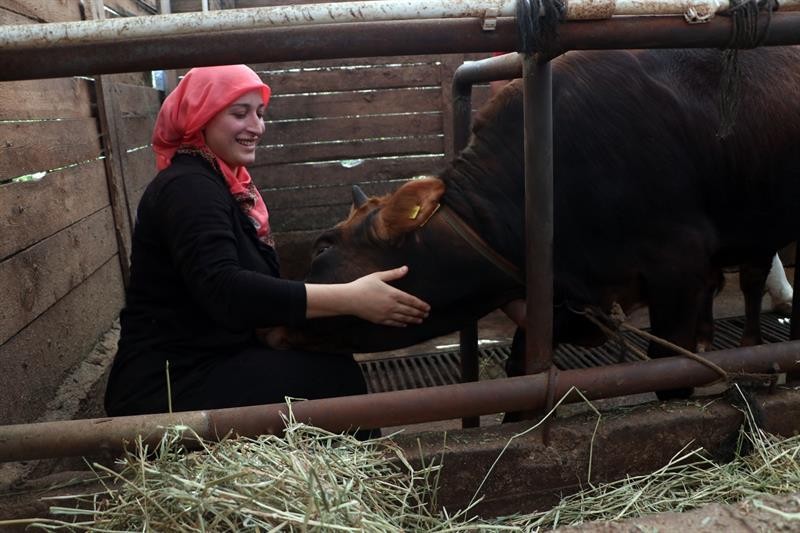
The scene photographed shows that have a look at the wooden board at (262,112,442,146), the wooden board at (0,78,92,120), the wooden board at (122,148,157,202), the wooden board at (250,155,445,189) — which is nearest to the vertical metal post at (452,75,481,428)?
the wooden board at (0,78,92,120)

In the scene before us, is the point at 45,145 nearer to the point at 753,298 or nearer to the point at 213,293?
the point at 213,293

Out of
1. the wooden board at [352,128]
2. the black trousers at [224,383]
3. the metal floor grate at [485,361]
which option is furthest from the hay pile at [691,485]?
the wooden board at [352,128]

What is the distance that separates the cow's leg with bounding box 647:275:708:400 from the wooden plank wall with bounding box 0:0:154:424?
237 centimetres

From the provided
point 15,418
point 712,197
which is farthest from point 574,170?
point 15,418

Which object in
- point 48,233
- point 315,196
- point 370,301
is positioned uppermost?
point 48,233

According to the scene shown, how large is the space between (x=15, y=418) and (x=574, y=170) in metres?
2.22

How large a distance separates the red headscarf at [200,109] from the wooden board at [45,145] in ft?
1.78

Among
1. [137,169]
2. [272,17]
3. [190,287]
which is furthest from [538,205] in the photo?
[137,169]

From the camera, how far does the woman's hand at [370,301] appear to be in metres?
2.10

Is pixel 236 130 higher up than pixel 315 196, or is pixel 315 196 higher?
pixel 236 130

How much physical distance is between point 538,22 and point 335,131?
16.4 feet

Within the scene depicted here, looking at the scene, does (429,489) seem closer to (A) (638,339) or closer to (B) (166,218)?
(B) (166,218)

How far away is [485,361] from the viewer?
13.9 feet

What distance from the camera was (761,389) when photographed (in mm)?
2205
